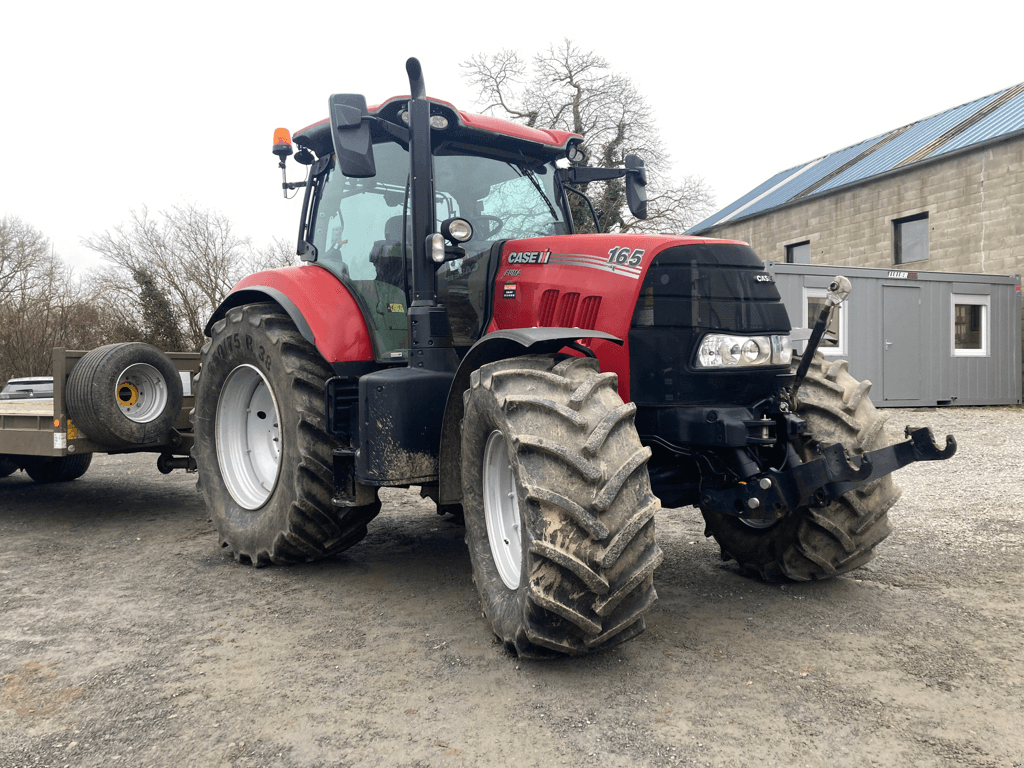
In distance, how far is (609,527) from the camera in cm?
280

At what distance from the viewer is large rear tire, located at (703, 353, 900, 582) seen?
3.79 metres

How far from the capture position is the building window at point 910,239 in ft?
62.3

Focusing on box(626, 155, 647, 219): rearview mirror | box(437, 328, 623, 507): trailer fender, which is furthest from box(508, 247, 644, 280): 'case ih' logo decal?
box(626, 155, 647, 219): rearview mirror

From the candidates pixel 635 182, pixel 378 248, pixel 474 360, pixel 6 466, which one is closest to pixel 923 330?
pixel 635 182

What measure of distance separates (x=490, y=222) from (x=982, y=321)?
50.4 feet

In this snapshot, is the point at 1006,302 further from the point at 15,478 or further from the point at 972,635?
the point at 15,478

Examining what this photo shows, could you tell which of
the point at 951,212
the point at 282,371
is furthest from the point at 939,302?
the point at 282,371

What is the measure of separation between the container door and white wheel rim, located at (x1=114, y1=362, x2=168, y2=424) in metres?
13.3

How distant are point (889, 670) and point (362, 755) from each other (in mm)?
1967

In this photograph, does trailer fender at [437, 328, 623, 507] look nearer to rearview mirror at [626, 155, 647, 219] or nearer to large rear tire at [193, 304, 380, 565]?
large rear tire at [193, 304, 380, 565]

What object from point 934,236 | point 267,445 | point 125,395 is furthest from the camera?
point 934,236

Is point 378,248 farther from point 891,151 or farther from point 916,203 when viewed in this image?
point 891,151

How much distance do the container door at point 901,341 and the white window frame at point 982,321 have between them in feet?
2.84

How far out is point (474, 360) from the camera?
3605 millimetres
